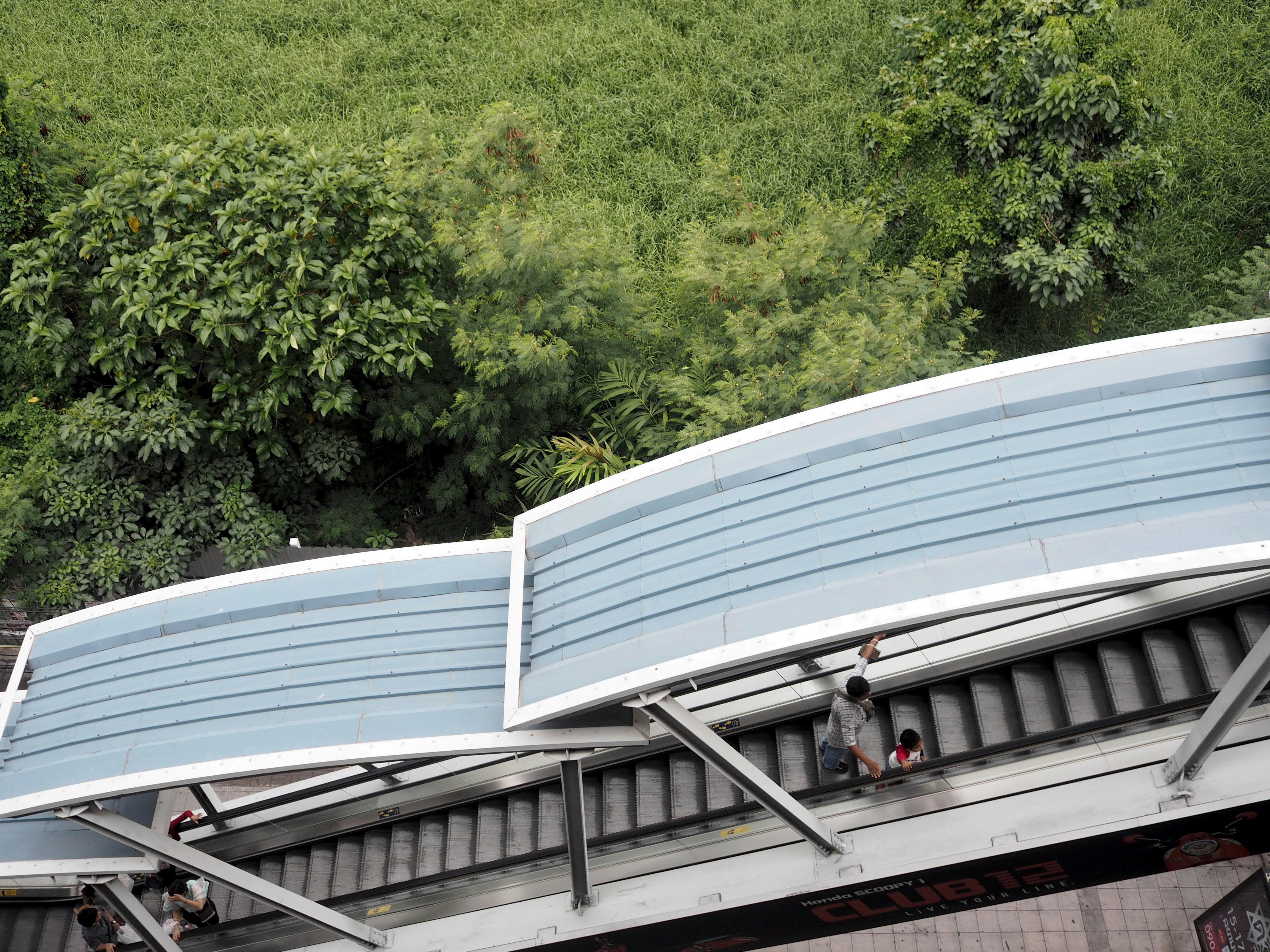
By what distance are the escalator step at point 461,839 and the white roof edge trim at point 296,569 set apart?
7.45ft

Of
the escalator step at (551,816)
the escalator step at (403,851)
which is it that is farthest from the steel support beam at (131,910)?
the escalator step at (551,816)

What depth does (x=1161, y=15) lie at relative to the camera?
37.4ft

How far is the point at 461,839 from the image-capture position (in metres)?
6.88

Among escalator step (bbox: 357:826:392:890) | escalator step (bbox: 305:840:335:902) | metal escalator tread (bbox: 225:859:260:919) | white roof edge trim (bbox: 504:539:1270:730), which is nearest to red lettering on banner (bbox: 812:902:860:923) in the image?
white roof edge trim (bbox: 504:539:1270:730)

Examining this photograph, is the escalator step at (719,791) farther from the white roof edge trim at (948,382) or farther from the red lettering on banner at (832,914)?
the white roof edge trim at (948,382)

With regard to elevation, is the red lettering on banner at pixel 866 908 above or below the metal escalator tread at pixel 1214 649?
below

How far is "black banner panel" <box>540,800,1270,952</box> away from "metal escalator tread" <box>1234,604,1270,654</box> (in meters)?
1.03

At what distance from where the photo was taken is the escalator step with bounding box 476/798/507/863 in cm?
670

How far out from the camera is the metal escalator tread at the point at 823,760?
6.05 meters

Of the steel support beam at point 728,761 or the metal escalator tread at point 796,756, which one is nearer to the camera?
the steel support beam at point 728,761

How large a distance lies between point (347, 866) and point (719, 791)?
2773 millimetres

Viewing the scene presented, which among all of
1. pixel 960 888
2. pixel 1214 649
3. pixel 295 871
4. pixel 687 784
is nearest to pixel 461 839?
pixel 295 871

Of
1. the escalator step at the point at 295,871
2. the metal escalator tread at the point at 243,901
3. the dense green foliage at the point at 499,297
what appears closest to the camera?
the escalator step at the point at 295,871

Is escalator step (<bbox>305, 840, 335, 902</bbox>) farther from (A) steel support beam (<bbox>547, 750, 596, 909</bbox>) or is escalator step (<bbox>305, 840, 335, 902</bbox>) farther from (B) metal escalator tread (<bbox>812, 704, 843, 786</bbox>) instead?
(B) metal escalator tread (<bbox>812, 704, 843, 786</bbox>)
